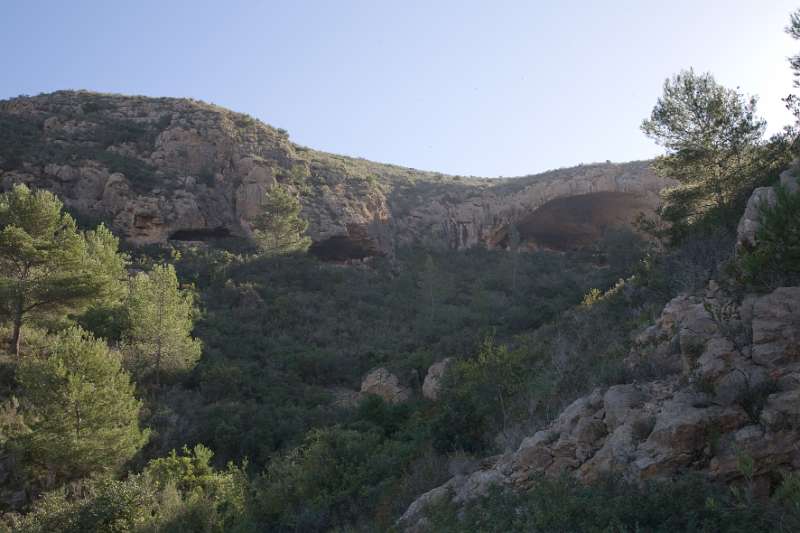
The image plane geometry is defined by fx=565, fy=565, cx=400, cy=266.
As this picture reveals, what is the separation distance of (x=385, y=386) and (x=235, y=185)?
75.0ft

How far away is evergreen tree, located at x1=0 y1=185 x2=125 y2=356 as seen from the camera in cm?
1758

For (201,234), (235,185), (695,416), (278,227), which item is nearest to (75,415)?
(695,416)

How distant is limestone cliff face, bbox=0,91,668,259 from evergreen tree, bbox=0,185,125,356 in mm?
12708

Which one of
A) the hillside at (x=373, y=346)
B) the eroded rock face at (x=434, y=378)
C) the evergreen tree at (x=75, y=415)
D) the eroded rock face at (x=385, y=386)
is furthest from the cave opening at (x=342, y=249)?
the evergreen tree at (x=75, y=415)

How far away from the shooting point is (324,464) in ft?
42.2

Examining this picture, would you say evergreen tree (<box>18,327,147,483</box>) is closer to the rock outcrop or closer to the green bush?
the green bush

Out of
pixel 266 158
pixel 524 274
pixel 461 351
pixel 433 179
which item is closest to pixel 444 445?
pixel 461 351

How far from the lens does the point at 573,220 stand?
4203cm

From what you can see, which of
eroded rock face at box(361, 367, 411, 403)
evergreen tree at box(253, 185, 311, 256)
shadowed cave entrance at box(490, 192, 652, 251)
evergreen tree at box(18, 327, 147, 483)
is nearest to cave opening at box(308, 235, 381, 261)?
evergreen tree at box(253, 185, 311, 256)

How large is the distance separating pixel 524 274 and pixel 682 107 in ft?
62.8

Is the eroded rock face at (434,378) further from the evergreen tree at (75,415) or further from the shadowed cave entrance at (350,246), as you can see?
the shadowed cave entrance at (350,246)

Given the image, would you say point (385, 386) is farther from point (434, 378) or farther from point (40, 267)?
point (40, 267)

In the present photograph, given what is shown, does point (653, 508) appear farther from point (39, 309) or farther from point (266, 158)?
point (266, 158)

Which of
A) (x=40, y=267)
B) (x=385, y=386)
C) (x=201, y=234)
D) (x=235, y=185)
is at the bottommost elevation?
(x=385, y=386)
